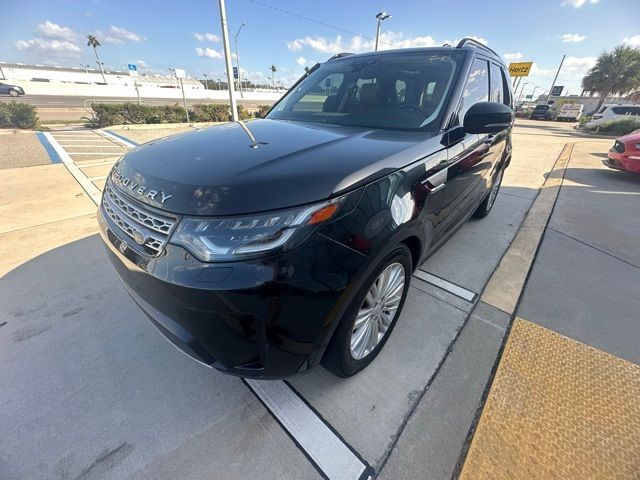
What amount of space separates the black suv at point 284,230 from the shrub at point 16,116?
1529cm

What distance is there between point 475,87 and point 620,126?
19980mm

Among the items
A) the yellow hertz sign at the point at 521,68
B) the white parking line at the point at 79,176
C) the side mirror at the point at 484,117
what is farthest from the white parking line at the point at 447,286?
the yellow hertz sign at the point at 521,68

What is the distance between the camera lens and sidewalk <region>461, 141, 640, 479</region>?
1482mm

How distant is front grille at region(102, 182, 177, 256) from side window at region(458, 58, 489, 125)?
2091mm

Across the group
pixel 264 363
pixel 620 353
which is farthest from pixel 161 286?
pixel 620 353

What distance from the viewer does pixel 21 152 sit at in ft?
24.6

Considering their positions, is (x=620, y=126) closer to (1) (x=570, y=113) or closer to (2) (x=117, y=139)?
(1) (x=570, y=113)

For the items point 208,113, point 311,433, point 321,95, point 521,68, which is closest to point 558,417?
point 311,433

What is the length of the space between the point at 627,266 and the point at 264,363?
3878mm

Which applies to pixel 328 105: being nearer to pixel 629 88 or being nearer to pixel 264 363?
pixel 264 363

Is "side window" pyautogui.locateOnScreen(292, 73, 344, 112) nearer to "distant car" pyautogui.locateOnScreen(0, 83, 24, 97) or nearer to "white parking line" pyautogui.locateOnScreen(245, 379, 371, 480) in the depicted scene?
"white parking line" pyautogui.locateOnScreen(245, 379, 371, 480)

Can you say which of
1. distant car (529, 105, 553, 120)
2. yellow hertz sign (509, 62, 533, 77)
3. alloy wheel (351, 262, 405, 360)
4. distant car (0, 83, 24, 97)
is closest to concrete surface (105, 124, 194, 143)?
alloy wheel (351, 262, 405, 360)

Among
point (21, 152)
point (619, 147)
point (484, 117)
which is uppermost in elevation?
point (484, 117)

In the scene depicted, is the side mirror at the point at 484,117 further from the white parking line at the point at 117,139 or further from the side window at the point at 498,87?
the white parking line at the point at 117,139
